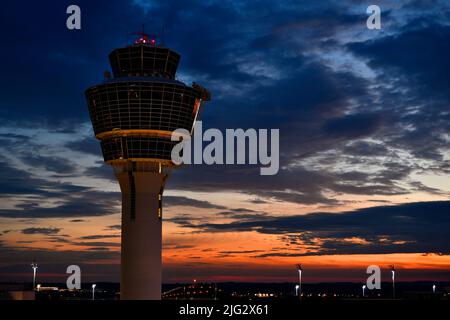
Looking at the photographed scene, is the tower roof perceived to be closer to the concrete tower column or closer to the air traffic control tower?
the air traffic control tower

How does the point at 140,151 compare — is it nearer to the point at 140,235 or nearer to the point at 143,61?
the point at 140,235

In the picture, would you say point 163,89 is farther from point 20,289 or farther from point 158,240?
point 20,289

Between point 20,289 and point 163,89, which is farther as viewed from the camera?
point 20,289

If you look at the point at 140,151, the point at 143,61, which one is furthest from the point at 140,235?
the point at 143,61

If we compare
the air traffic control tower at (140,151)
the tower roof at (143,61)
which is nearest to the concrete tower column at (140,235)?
the air traffic control tower at (140,151)

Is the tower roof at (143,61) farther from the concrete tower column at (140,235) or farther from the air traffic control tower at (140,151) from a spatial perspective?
the concrete tower column at (140,235)
